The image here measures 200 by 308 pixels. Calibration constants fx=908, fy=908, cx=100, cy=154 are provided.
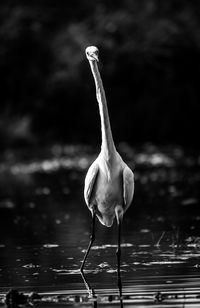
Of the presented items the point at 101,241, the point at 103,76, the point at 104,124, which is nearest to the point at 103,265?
the point at 104,124

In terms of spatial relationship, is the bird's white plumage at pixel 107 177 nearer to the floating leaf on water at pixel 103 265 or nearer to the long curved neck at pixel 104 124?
the long curved neck at pixel 104 124

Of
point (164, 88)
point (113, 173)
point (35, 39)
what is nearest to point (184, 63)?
Result: point (164, 88)

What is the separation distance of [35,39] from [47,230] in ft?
75.5

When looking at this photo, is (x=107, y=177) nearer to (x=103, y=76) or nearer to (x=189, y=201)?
(x=189, y=201)

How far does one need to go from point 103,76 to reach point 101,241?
2346cm

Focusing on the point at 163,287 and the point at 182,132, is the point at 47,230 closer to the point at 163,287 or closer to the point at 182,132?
the point at 163,287

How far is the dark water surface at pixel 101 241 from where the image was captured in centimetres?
764

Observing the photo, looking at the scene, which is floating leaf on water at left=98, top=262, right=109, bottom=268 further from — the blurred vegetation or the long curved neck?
the blurred vegetation

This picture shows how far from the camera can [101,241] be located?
11.1 metres

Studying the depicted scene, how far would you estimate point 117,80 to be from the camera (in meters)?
34.8

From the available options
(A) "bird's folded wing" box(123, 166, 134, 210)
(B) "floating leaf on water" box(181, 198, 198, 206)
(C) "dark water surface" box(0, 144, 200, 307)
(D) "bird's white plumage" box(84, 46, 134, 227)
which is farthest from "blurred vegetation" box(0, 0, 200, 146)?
(A) "bird's folded wing" box(123, 166, 134, 210)

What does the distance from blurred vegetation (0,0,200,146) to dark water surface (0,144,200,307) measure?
1179cm

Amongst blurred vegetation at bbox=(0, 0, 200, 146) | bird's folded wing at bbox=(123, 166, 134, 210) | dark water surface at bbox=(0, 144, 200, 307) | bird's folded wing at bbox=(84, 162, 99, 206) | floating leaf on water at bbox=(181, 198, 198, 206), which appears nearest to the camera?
dark water surface at bbox=(0, 144, 200, 307)

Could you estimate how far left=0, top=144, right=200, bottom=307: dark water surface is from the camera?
7637mm
